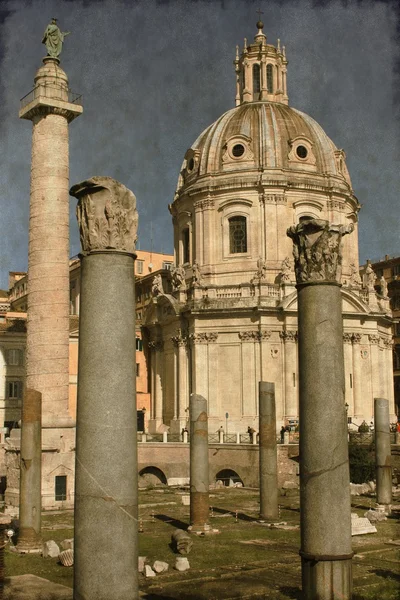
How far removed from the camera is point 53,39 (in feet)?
119

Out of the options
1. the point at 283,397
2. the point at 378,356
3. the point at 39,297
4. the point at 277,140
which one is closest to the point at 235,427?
the point at 283,397

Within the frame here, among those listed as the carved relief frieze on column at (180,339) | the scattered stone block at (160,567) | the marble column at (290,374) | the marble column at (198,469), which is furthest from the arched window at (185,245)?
the scattered stone block at (160,567)

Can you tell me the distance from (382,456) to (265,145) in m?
30.4

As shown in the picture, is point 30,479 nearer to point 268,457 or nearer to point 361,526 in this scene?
point 268,457

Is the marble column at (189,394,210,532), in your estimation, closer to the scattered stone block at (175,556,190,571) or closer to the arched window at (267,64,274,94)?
the scattered stone block at (175,556,190,571)

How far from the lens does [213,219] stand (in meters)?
59.4

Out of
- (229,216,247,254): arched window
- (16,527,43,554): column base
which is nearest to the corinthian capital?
(16,527,43,554): column base

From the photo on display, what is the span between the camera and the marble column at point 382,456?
33.3 meters

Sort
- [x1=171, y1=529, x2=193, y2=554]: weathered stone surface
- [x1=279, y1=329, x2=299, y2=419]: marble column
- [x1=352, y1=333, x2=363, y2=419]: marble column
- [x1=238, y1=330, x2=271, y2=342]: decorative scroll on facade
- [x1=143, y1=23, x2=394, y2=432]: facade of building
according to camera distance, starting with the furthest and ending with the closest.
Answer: [x1=352, y1=333, x2=363, y2=419]: marble column, [x1=143, y1=23, x2=394, y2=432]: facade of building, [x1=238, y1=330, x2=271, y2=342]: decorative scroll on facade, [x1=279, y1=329, x2=299, y2=419]: marble column, [x1=171, y1=529, x2=193, y2=554]: weathered stone surface

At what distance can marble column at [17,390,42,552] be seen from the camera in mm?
23531

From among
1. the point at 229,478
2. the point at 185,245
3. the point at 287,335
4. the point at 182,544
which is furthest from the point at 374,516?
the point at 185,245

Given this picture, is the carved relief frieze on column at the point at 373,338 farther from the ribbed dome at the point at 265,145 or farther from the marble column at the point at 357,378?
the ribbed dome at the point at 265,145

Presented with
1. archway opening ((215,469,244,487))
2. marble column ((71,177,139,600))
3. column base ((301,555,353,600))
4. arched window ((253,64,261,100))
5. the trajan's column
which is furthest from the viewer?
arched window ((253,64,261,100))

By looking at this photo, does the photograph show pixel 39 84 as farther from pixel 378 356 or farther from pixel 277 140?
pixel 378 356
